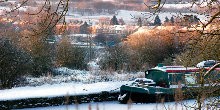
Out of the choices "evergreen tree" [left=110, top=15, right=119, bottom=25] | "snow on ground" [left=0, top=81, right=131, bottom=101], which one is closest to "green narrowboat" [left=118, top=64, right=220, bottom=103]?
"snow on ground" [left=0, top=81, right=131, bottom=101]

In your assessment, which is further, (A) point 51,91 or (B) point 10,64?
(B) point 10,64

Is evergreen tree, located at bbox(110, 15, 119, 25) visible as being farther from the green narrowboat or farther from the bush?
the green narrowboat

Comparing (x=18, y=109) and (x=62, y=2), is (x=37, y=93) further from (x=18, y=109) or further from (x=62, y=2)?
(x=62, y=2)

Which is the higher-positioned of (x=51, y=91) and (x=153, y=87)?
(x=153, y=87)

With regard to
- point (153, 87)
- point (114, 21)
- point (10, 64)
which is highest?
point (153, 87)

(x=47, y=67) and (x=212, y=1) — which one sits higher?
(x=212, y=1)

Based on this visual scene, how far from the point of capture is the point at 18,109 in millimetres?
13992

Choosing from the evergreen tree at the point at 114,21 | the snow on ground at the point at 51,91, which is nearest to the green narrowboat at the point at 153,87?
the snow on ground at the point at 51,91

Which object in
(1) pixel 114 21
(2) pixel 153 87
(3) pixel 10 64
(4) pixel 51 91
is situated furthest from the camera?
(1) pixel 114 21

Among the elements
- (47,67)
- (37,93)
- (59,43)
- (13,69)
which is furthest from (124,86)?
(59,43)

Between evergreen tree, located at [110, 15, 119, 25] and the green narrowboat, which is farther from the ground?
the green narrowboat

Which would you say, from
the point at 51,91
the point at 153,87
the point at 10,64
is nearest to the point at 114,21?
the point at 10,64

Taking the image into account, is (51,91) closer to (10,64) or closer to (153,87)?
(153,87)

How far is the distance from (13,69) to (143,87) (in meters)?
9.01
